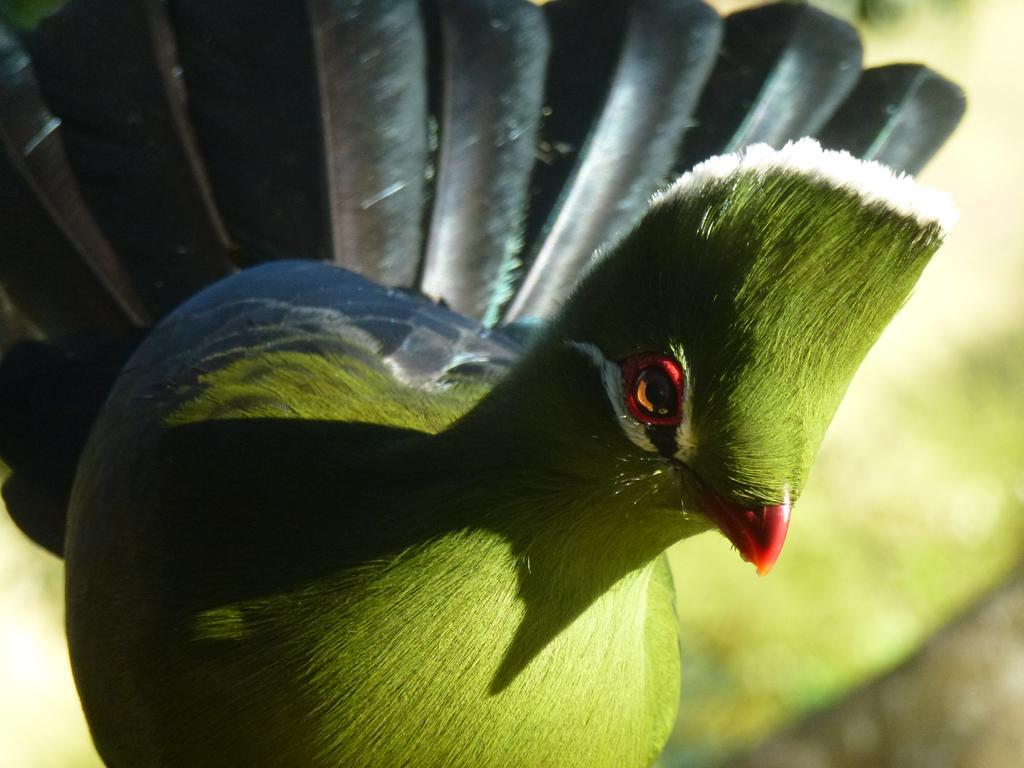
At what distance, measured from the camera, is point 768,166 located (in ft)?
6.42

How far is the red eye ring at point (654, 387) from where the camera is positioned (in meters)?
2.04

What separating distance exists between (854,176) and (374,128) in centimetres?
175

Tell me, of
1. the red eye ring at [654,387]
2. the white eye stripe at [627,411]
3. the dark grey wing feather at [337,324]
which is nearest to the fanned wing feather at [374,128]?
the dark grey wing feather at [337,324]

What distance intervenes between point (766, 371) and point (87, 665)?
65.0 inches

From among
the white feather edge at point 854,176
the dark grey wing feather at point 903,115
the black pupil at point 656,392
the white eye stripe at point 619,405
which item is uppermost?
the white feather edge at point 854,176

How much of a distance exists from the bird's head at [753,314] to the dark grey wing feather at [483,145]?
1.43 meters

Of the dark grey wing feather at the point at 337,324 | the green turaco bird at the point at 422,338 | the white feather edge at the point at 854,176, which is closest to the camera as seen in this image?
the white feather edge at the point at 854,176

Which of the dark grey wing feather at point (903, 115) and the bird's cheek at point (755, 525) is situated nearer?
the bird's cheek at point (755, 525)

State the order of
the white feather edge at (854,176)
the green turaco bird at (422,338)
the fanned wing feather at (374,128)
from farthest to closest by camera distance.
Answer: the fanned wing feather at (374,128)
the green turaco bird at (422,338)
the white feather edge at (854,176)

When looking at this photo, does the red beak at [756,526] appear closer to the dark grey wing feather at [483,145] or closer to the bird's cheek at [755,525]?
the bird's cheek at [755,525]

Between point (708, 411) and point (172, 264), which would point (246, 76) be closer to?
point (172, 264)

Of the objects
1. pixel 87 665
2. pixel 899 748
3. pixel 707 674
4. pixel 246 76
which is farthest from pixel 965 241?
pixel 87 665

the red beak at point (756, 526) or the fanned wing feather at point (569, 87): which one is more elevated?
the red beak at point (756, 526)

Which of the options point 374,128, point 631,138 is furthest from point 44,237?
point 631,138
